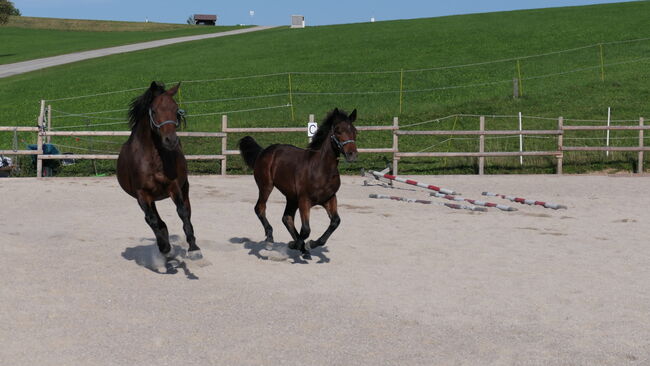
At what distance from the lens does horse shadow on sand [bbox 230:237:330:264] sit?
9.41m

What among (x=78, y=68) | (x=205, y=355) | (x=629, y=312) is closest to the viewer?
(x=205, y=355)

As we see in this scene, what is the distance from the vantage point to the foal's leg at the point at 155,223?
8414 millimetres

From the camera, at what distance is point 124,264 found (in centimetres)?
877

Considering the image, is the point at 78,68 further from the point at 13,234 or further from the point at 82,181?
the point at 13,234

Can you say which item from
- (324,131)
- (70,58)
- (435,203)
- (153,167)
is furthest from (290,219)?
(70,58)

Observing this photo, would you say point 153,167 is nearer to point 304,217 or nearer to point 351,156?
point 304,217

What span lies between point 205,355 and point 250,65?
35.3 m

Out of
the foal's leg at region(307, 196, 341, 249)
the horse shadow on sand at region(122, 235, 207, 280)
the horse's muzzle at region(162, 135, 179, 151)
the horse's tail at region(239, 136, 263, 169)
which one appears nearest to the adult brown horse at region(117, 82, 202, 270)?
the horse shadow on sand at region(122, 235, 207, 280)

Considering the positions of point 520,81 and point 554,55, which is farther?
point 554,55

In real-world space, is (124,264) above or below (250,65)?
below

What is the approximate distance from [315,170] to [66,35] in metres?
64.6

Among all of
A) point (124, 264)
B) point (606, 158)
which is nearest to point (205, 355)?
point (124, 264)

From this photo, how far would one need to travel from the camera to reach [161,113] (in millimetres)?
7914

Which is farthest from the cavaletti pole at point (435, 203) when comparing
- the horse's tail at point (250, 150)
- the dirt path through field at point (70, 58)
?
the dirt path through field at point (70, 58)
